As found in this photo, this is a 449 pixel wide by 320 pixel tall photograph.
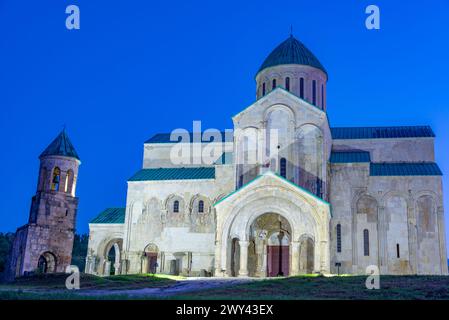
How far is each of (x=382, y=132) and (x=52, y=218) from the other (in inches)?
1006

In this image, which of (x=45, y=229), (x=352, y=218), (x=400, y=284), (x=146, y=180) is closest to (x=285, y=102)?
(x=352, y=218)

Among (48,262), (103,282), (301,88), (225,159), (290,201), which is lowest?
(103,282)

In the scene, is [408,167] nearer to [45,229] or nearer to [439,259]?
[439,259]

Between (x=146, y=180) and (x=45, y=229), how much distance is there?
870 cm

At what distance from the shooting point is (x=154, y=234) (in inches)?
1475

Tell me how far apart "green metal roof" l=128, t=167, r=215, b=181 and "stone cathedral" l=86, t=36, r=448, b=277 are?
5.7 inches

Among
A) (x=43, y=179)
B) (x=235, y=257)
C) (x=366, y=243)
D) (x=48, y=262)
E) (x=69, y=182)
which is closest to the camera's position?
(x=235, y=257)

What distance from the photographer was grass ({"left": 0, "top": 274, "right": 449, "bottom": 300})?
54.3ft

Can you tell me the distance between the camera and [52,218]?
134 feet

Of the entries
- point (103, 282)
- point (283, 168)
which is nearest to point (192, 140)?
point (283, 168)

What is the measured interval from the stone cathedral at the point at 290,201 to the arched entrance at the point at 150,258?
0.27 ft

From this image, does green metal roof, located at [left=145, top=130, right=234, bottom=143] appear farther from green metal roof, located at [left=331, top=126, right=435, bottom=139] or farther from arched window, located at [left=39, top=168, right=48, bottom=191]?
arched window, located at [left=39, top=168, right=48, bottom=191]

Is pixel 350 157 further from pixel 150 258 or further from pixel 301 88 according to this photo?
pixel 150 258

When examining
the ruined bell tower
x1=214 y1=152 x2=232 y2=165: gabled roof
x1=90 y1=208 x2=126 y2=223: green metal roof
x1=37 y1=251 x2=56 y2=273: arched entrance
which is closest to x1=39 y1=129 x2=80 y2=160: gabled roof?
the ruined bell tower
